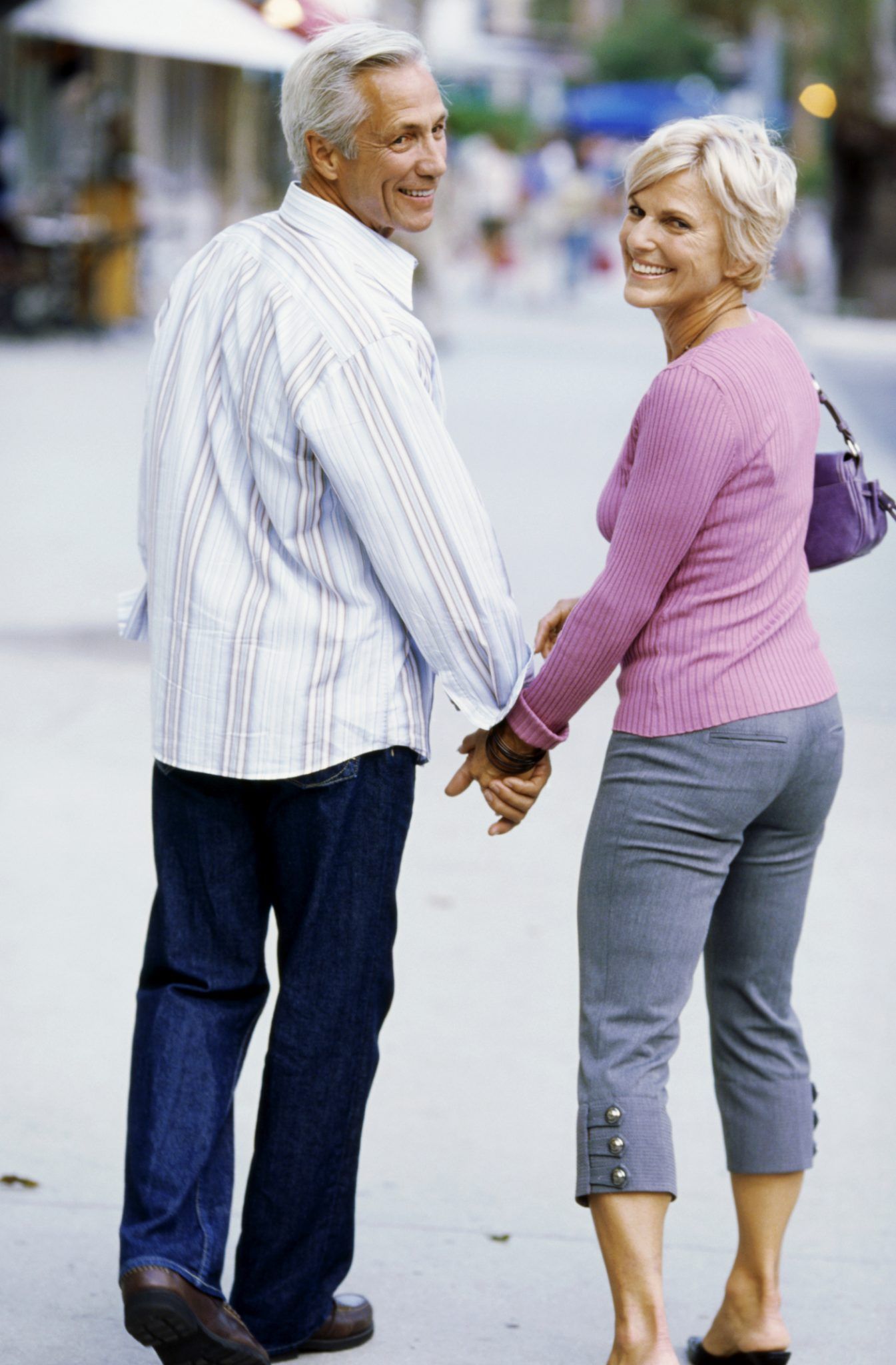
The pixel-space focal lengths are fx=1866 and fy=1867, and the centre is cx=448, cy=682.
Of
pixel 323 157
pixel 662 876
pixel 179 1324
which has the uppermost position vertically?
pixel 323 157

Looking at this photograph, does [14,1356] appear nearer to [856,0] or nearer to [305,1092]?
[305,1092]

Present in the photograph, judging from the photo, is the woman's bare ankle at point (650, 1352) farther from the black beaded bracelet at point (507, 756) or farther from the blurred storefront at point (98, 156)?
the blurred storefront at point (98, 156)

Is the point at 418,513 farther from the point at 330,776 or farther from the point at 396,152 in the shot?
the point at 396,152

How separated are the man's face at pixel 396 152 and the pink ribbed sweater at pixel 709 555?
0.41 metres

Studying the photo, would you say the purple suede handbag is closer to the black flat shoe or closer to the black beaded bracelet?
the black beaded bracelet

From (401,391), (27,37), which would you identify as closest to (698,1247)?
(401,391)

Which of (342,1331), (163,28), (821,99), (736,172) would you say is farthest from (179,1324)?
(163,28)

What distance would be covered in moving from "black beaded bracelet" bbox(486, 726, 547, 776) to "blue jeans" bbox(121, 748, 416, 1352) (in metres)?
0.12

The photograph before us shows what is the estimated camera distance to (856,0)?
78.4 ft

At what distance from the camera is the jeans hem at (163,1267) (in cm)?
247

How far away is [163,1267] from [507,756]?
2.70ft

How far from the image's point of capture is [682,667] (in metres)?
2.41

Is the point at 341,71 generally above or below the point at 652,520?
above

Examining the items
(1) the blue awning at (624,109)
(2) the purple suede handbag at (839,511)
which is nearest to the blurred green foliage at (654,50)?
(1) the blue awning at (624,109)
